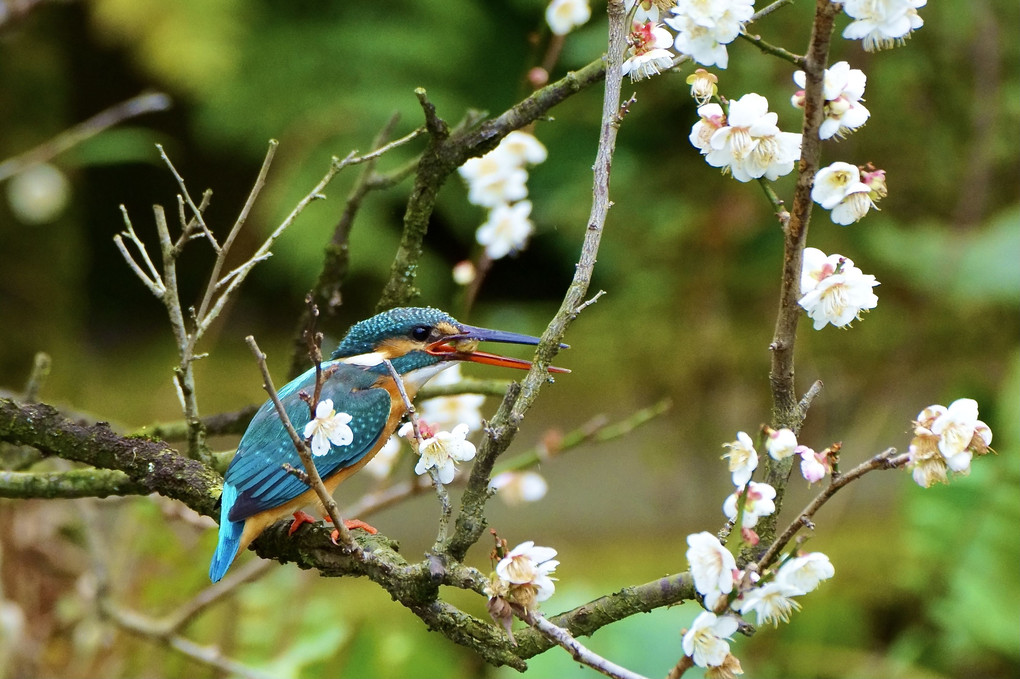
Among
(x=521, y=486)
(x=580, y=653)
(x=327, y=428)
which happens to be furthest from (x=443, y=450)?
(x=521, y=486)

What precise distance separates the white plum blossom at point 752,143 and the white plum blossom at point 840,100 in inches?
1.3

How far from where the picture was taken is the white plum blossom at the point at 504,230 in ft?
5.54

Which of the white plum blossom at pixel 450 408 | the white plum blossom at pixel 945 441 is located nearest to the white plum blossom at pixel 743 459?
the white plum blossom at pixel 945 441

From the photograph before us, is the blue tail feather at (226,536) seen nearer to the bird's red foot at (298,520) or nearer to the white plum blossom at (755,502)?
the bird's red foot at (298,520)

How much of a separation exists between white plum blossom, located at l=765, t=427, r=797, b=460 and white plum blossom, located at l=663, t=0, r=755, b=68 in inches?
12.9

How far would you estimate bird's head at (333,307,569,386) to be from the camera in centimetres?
158

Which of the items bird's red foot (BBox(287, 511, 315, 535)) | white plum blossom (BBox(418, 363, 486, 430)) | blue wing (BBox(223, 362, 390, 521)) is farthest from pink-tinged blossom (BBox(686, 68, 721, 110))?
white plum blossom (BBox(418, 363, 486, 430))

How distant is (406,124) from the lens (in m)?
4.26

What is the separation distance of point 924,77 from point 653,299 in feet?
4.25

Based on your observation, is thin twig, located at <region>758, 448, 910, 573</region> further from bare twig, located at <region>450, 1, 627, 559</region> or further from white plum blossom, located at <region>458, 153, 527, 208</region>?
white plum blossom, located at <region>458, 153, 527, 208</region>

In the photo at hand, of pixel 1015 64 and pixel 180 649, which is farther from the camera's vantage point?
pixel 1015 64

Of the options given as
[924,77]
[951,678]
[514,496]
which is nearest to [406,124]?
[924,77]

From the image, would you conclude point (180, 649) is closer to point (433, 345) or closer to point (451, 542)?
point (433, 345)

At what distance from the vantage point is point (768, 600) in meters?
0.88
